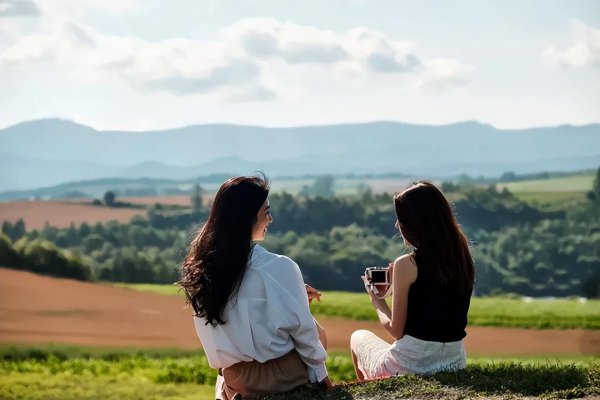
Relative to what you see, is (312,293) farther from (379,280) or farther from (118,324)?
(118,324)

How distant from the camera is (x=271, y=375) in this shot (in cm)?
438

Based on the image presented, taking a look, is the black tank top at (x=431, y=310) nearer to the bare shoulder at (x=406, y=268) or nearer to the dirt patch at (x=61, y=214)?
the bare shoulder at (x=406, y=268)

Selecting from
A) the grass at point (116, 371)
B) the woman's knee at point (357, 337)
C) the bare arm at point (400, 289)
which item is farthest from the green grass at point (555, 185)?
the bare arm at point (400, 289)

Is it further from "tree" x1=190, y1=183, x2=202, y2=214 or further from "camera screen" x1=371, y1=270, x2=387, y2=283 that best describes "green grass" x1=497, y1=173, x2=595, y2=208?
"camera screen" x1=371, y1=270, x2=387, y2=283

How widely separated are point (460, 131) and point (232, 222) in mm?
30226

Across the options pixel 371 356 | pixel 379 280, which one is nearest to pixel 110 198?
pixel 371 356

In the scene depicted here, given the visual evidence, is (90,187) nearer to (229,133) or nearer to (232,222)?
(229,133)

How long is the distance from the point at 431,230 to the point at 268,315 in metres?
0.86

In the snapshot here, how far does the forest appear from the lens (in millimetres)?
18391

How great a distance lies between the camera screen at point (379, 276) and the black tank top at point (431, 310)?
0.18 metres

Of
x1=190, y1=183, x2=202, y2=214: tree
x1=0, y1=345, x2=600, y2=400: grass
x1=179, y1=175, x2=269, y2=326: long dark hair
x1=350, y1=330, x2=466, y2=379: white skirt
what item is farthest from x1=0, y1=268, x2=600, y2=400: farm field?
x1=190, y1=183, x2=202, y2=214: tree

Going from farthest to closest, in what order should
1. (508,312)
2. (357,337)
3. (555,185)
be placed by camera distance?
1. (555,185)
2. (508,312)
3. (357,337)

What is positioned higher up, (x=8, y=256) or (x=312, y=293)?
(x=312, y=293)

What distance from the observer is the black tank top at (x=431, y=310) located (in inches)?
179
